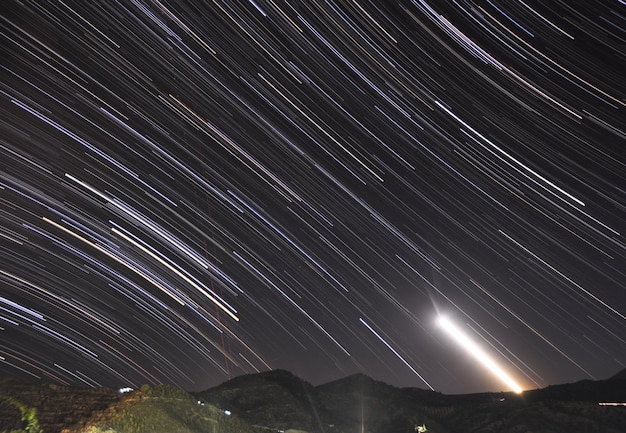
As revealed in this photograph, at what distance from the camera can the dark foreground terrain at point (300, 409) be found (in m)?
19.8

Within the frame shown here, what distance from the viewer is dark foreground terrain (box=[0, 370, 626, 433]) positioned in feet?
64.9

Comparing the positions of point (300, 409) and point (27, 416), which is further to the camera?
point (300, 409)

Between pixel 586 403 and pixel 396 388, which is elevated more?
pixel 396 388

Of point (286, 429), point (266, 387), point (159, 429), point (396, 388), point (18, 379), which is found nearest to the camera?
point (159, 429)

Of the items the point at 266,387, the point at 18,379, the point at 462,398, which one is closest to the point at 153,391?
the point at 18,379

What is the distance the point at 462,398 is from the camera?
6994cm

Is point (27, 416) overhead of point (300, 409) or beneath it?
beneath

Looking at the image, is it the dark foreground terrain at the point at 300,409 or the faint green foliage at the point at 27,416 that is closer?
the faint green foliage at the point at 27,416

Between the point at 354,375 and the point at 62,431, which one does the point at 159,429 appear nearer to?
the point at 62,431

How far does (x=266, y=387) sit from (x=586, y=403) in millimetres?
39313

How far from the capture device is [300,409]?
154ft

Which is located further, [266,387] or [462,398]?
[462,398]

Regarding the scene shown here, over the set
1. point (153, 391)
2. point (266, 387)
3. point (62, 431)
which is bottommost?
point (62, 431)

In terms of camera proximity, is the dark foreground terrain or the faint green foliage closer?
the faint green foliage
